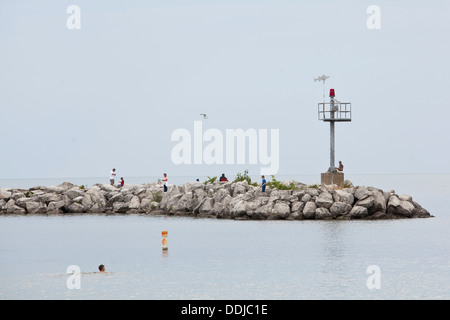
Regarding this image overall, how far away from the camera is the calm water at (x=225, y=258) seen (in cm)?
2775

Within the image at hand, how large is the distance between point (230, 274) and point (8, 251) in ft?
49.8

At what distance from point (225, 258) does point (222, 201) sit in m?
19.1

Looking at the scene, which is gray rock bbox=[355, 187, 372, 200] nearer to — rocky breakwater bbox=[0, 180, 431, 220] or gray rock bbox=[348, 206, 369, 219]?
rocky breakwater bbox=[0, 180, 431, 220]

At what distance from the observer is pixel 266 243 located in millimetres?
41719

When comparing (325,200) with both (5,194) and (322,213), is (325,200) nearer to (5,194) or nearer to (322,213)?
(322,213)

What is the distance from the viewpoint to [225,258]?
3656 cm

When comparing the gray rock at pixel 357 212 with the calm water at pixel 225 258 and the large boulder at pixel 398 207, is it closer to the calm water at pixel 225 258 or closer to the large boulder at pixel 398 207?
the calm water at pixel 225 258

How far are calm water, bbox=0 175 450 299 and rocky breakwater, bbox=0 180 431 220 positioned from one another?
903 mm

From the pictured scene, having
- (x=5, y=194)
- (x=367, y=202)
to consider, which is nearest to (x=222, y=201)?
(x=367, y=202)

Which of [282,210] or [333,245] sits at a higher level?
[282,210]

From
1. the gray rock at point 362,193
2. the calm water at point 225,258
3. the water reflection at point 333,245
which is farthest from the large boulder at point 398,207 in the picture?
the water reflection at point 333,245

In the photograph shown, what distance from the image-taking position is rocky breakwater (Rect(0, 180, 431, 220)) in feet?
168

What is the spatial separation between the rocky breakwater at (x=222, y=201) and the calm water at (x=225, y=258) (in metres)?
0.90
